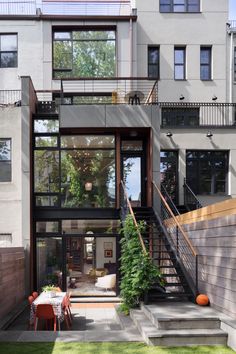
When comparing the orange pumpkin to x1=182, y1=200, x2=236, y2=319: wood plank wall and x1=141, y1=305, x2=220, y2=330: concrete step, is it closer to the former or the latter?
x1=182, y1=200, x2=236, y2=319: wood plank wall

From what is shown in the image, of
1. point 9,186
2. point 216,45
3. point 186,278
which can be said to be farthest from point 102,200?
point 216,45

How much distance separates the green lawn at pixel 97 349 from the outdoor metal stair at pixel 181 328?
20 cm

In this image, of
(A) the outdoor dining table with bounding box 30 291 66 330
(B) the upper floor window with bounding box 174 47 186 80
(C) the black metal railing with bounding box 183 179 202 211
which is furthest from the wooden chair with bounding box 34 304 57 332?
(B) the upper floor window with bounding box 174 47 186 80

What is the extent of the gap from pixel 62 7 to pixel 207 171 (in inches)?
397

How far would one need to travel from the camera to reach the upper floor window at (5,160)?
51.6 feet

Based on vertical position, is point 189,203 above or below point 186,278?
above

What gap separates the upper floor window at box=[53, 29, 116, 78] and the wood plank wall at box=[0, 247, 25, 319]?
32.1ft

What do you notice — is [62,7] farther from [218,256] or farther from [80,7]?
[218,256]

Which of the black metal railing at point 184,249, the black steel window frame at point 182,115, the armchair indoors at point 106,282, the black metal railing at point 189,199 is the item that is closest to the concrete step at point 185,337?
the black metal railing at point 184,249

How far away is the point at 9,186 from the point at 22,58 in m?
8.13

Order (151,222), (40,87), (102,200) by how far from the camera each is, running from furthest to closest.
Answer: (40,87) < (102,200) < (151,222)

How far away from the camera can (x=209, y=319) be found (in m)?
9.05

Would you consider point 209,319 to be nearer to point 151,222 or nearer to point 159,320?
point 159,320

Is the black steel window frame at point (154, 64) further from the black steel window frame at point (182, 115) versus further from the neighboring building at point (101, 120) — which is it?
the black steel window frame at point (182, 115)
